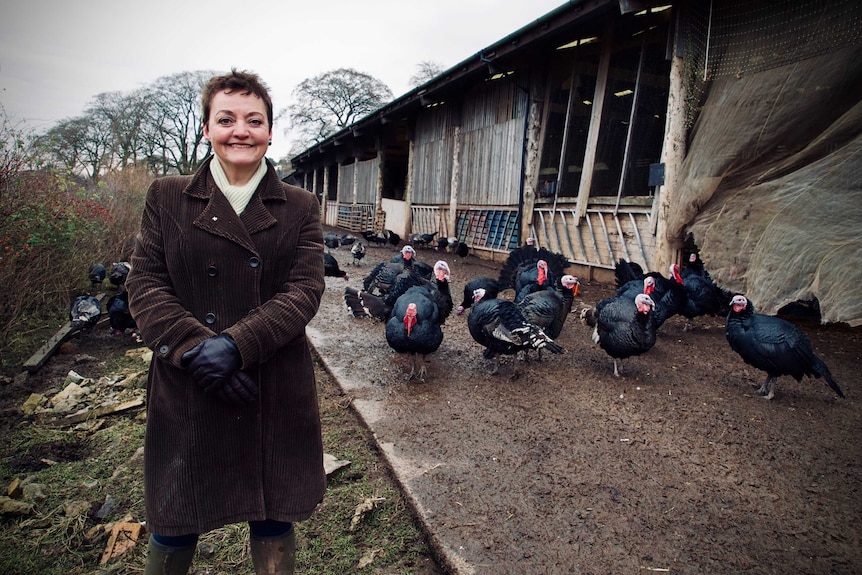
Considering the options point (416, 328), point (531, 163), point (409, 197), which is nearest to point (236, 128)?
point (416, 328)

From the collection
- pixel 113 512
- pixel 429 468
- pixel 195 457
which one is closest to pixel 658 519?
pixel 429 468

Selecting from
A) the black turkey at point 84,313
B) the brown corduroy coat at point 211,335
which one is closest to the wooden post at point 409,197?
the black turkey at point 84,313

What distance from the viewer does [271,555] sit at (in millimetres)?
1610

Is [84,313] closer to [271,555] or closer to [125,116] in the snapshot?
[271,555]

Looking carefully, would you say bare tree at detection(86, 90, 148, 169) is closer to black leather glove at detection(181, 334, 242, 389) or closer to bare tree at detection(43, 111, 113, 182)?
bare tree at detection(43, 111, 113, 182)

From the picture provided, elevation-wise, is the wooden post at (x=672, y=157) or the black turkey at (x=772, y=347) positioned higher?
the wooden post at (x=672, y=157)

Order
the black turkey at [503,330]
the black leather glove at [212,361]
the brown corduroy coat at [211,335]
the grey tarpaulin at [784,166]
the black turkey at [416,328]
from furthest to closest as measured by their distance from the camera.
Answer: the grey tarpaulin at [784,166] < the black turkey at [503,330] < the black turkey at [416,328] < the brown corduroy coat at [211,335] < the black leather glove at [212,361]

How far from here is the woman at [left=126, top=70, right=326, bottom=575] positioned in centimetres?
146

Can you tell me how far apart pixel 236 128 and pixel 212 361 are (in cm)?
75

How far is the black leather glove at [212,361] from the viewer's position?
4.47ft

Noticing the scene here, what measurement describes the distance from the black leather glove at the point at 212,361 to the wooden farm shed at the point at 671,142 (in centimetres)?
523

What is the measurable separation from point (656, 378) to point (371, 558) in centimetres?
353

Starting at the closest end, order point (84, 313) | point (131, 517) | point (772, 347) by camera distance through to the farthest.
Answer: point (131, 517) < point (772, 347) < point (84, 313)

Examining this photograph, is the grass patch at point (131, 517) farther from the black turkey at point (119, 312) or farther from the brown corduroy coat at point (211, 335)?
the black turkey at point (119, 312)
